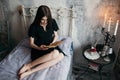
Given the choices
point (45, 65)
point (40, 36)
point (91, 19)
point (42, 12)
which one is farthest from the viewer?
point (91, 19)

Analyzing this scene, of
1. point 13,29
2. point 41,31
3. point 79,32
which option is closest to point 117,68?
point 79,32

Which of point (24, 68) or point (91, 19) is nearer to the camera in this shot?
point (24, 68)

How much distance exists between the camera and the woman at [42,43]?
1.82m

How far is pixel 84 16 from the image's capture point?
2.24 meters

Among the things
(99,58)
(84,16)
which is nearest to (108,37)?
(99,58)

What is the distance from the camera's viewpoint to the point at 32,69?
178 centimetres

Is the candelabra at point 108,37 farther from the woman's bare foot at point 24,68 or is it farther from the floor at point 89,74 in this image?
A: the woman's bare foot at point 24,68

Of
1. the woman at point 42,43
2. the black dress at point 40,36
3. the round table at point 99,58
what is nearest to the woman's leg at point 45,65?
the woman at point 42,43

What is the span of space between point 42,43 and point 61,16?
496mm

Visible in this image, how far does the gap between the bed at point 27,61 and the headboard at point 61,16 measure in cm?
24

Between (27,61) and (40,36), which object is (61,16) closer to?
(40,36)

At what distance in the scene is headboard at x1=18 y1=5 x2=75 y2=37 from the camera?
7.45 ft

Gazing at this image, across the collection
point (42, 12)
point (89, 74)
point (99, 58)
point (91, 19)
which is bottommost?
point (89, 74)

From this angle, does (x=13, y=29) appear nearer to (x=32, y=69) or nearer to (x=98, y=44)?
(x=32, y=69)
